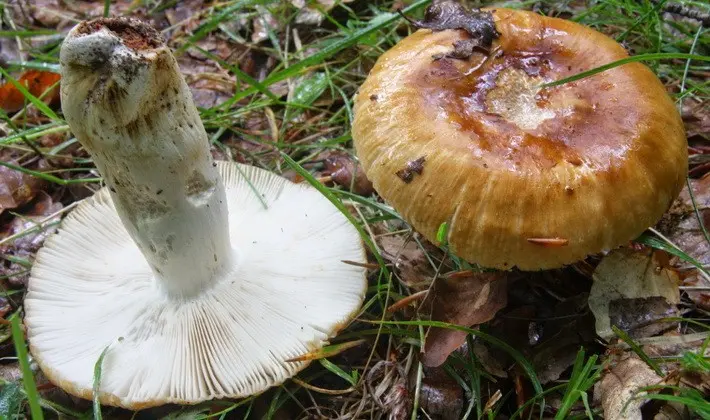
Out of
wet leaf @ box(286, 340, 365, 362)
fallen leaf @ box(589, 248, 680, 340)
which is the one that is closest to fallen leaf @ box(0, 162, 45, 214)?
wet leaf @ box(286, 340, 365, 362)

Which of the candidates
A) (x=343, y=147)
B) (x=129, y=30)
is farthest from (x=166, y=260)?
(x=343, y=147)

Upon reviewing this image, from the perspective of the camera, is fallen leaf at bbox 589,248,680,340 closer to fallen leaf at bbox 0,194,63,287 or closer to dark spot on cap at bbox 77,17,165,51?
dark spot on cap at bbox 77,17,165,51

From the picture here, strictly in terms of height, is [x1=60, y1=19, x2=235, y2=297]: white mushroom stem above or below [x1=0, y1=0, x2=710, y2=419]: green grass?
above

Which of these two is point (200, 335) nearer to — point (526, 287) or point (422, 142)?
point (422, 142)

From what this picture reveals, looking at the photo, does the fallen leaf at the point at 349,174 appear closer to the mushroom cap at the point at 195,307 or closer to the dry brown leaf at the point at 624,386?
the mushroom cap at the point at 195,307

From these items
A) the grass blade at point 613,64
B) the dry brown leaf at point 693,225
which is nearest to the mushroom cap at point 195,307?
the grass blade at point 613,64

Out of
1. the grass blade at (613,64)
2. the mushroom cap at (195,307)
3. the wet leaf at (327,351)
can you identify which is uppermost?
the grass blade at (613,64)
